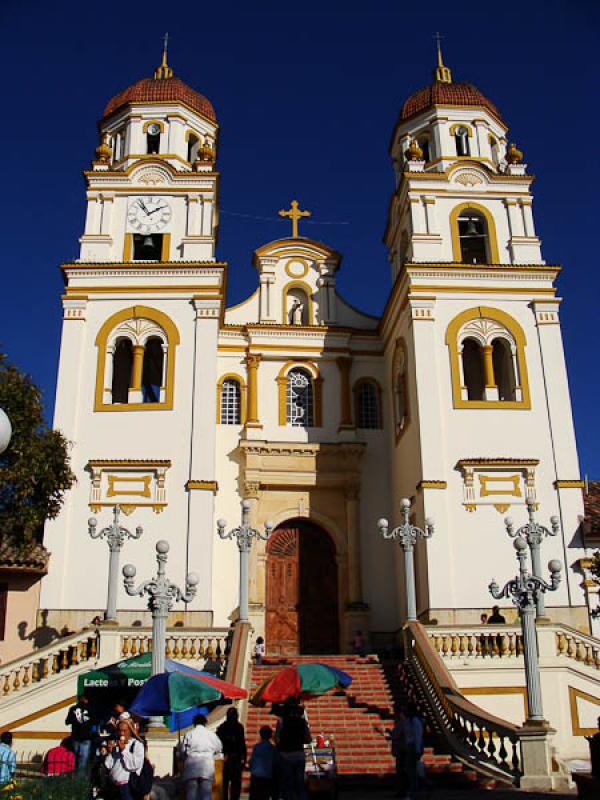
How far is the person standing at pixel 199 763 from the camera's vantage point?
1117 cm

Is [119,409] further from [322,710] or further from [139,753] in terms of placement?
[139,753]

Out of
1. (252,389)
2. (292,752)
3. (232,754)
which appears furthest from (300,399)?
(292,752)

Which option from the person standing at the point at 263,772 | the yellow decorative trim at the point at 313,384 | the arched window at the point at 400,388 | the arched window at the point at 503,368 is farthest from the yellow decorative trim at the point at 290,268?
the person standing at the point at 263,772

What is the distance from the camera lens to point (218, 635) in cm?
2042

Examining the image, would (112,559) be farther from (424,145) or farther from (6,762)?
(424,145)

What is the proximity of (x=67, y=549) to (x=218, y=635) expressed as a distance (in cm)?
577

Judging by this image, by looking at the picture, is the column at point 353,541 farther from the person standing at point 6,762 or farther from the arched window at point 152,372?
the person standing at point 6,762

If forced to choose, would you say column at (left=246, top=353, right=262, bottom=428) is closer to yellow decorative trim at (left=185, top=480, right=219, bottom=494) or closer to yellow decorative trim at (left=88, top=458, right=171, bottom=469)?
yellow decorative trim at (left=185, top=480, right=219, bottom=494)

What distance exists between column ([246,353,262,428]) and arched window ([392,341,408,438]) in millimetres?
4365

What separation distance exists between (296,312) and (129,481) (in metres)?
9.37

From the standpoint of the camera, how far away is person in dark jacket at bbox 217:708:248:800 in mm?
13156

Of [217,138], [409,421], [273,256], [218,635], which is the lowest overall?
[218,635]

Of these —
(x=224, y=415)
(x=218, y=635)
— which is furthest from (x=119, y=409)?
(x=218, y=635)

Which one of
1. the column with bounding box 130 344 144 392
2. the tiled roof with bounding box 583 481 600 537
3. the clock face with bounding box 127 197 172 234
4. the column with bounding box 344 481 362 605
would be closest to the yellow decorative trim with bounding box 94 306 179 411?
the column with bounding box 130 344 144 392
